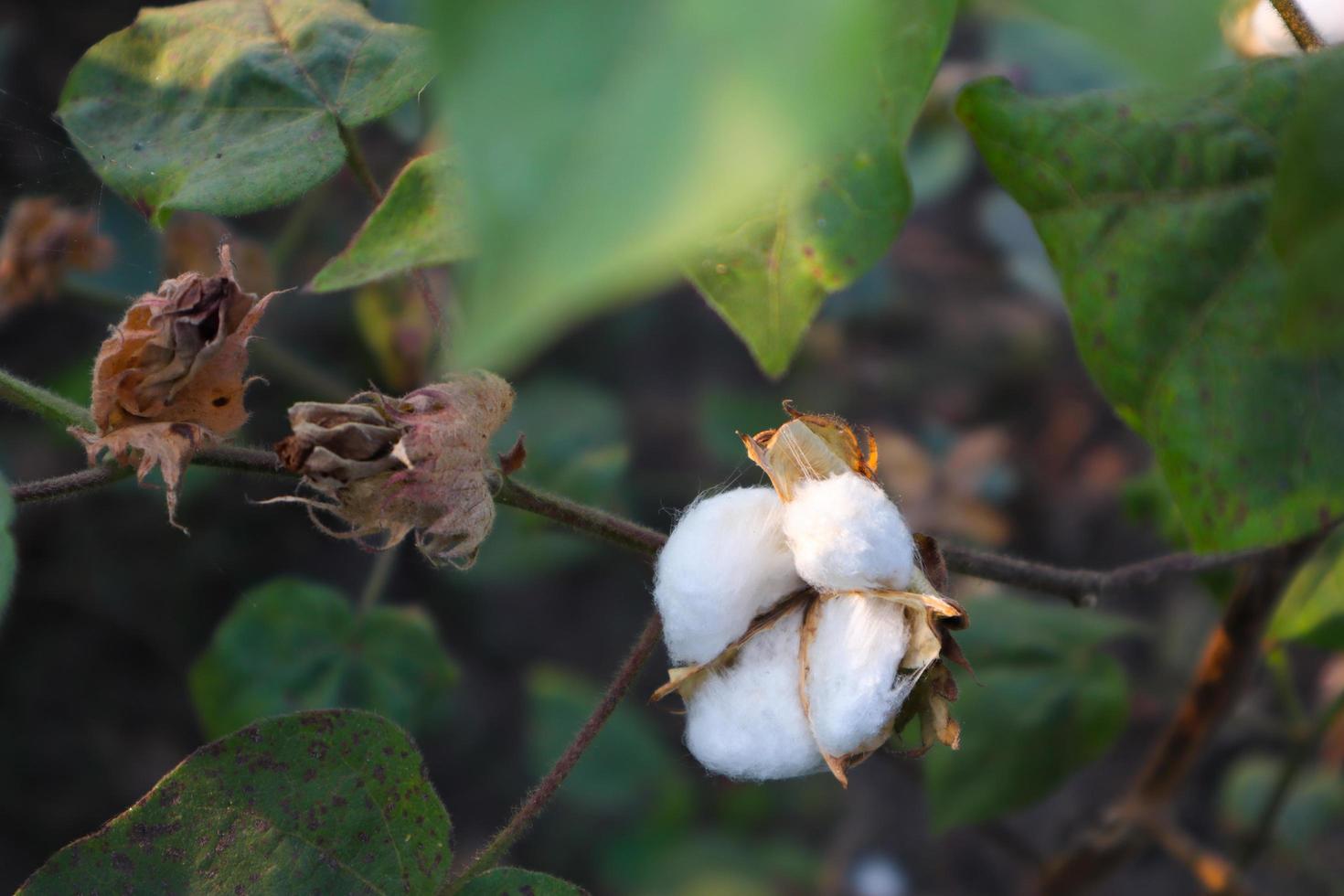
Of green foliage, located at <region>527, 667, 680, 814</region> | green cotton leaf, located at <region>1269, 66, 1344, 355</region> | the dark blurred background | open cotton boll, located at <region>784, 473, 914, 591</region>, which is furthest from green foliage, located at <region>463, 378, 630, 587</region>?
green cotton leaf, located at <region>1269, 66, 1344, 355</region>

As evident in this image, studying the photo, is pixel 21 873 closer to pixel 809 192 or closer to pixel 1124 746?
pixel 809 192

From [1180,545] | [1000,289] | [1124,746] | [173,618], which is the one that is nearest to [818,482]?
[1180,545]

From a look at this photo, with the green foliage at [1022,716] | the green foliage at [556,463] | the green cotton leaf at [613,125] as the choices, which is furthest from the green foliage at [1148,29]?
the green foliage at [556,463]

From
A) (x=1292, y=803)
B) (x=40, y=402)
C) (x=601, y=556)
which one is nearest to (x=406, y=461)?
(x=40, y=402)

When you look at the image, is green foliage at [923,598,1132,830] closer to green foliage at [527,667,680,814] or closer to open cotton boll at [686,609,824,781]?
A: open cotton boll at [686,609,824,781]

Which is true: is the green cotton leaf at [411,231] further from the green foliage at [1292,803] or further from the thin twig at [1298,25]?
the green foliage at [1292,803]

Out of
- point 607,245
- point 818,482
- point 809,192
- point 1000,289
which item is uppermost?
point 607,245

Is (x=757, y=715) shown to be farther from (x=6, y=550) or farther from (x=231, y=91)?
(x=231, y=91)
